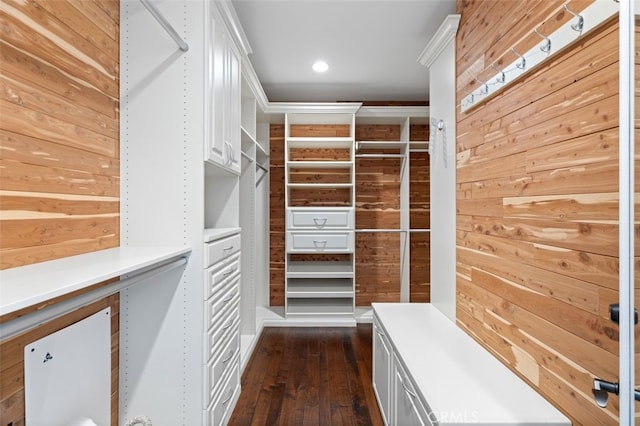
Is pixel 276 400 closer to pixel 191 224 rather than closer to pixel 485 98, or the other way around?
pixel 191 224

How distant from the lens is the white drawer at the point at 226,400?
175 centimetres

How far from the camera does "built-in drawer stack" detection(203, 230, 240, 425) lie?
167cm

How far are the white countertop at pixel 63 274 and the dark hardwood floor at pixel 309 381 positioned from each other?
1404 millimetres

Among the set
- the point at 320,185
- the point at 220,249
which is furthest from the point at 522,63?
the point at 320,185

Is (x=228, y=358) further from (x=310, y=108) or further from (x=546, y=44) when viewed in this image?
(x=310, y=108)

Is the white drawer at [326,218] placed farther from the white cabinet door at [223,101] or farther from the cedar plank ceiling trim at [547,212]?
the cedar plank ceiling trim at [547,212]

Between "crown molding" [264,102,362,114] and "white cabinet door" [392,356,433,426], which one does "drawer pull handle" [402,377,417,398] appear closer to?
"white cabinet door" [392,356,433,426]

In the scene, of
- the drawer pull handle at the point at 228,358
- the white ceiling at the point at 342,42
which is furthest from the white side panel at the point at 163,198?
the white ceiling at the point at 342,42

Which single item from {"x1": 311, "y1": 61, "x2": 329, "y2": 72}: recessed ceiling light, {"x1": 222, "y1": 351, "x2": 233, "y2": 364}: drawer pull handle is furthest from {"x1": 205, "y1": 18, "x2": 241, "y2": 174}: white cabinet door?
{"x1": 222, "y1": 351, "x2": 233, "y2": 364}: drawer pull handle

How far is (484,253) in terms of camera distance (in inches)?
69.5

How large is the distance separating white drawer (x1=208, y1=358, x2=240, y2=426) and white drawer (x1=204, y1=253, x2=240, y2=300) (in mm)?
604

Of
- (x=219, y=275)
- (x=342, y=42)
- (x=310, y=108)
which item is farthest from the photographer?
A: (x=310, y=108)

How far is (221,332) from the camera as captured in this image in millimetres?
1896

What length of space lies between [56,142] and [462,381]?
6.07 feet
